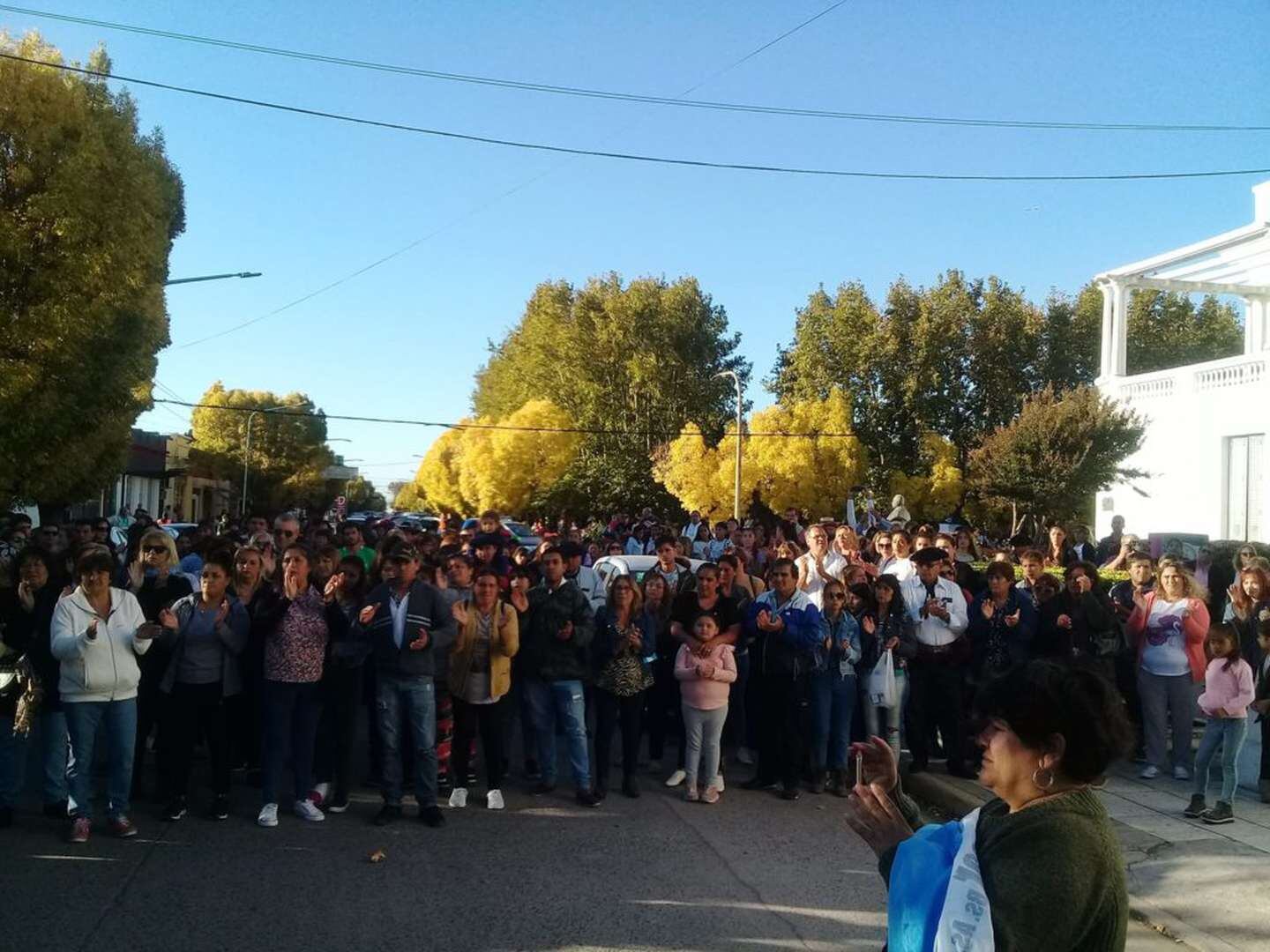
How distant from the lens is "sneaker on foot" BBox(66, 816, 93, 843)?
6547 millimetres

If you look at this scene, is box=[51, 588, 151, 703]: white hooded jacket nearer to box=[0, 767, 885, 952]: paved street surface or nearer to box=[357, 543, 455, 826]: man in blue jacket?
box=[0, 767, 885, 952]: paved street surface

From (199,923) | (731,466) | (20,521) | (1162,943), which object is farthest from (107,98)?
(731,466)

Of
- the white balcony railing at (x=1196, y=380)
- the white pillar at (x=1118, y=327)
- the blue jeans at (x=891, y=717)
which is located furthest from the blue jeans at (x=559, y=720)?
the white pillar at (x=1118, y=327)

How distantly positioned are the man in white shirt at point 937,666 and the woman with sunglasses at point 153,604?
5671 mm

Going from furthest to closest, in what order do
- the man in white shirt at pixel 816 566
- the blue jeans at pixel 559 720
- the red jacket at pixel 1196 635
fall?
the man in white shirt at pixel 816 566, the red jacket at pixel 1196 635, the blue jeans at pixel 559 720

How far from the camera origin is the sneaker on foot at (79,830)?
6547mm

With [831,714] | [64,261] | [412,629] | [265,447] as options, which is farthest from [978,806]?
[265,447]

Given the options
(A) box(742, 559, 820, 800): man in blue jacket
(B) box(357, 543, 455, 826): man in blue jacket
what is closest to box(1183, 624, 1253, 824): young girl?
(A) box(742, 559, 820, 800): man in blue jacket

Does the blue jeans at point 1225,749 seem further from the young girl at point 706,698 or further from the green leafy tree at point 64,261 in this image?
the green leafy tree at point 64,261

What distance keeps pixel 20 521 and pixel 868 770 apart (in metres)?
14.8

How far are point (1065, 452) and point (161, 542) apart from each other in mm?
25333

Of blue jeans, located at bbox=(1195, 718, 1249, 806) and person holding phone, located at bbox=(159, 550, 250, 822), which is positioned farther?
blue jeans, located at bbox=(1195, 718, 1249, 806)

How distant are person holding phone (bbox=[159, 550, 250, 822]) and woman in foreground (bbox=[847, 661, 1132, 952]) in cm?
592

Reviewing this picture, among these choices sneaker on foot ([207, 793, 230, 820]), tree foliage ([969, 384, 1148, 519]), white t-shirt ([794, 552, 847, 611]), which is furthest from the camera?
tree foliage ([969, 384, 1148, 519])
